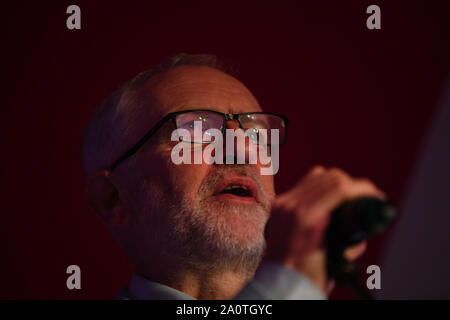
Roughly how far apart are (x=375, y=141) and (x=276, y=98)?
1.51 feet

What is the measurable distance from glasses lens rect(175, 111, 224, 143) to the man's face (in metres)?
0.04

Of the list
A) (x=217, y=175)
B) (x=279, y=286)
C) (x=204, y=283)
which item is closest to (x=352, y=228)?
(x=279, y=286)

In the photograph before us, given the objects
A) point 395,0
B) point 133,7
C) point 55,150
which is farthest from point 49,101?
point 395,0

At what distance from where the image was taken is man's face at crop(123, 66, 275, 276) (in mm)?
1081

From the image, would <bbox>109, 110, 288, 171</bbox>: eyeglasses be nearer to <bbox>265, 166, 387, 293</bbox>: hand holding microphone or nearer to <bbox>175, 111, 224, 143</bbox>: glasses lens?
<bbox>175, 111, 224, 143</bbox>: glasses lens

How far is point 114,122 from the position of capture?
133 centimetres

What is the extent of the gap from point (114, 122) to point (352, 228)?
2.98ft

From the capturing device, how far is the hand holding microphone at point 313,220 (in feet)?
2.17

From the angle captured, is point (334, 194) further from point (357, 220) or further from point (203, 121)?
point (203, 121)

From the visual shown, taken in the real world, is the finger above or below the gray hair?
below

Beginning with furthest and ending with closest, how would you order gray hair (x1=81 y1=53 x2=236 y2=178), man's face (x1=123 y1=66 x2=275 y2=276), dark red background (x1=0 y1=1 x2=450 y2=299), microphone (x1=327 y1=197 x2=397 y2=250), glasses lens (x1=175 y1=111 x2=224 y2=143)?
dark red background (x1=0 y1=1 x2=450 y2=299), gray hair (x1=81 y1=53 x2=236 y2=178), glasses lens (x1=175 y1=111 x2=224 y2=143), man's face (x1=123 y1=66 x2=275 y2=276), microphone (x1=327 y1=197 x2=397 y2=250)

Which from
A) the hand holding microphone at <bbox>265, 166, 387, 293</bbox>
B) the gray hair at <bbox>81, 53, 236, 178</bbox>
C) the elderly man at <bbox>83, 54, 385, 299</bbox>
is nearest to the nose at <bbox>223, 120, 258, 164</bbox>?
the elderly man at <bbox>83, 54, 385, 299</bbox>

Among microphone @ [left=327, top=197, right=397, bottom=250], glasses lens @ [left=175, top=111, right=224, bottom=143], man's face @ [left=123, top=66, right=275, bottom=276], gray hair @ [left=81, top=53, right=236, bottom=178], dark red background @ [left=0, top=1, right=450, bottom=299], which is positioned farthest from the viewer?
dark red background @ [left=0, top=1, right=450, bottom=299]

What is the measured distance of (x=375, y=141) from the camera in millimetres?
1817
